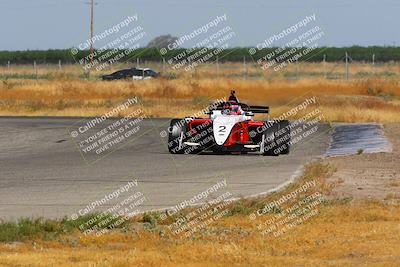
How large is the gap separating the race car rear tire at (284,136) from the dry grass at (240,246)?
11381 mm

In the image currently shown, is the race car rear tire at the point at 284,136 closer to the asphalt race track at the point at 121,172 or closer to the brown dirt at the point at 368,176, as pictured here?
the asphalt race track at the point at 121,172

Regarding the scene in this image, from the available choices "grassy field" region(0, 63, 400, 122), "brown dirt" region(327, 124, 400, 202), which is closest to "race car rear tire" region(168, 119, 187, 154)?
"brown dirt" region(327, 124, 400, 202)

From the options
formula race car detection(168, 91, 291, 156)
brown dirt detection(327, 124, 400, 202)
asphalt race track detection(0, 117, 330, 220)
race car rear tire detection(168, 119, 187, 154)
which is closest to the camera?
asphalt race track detection(0, 117, 330, 220)

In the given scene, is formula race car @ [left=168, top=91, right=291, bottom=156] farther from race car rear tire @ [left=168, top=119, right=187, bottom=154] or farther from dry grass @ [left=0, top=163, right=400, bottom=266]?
dry grass @ [left=0, top=163, right=400, bottom=266]

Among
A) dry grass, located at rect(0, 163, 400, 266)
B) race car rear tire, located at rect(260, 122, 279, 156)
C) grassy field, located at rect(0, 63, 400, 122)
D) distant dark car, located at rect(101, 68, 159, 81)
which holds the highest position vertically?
dry grass, located at rect(0, 163, 400, 266)

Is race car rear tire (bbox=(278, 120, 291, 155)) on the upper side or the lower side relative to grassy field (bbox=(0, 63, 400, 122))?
upper

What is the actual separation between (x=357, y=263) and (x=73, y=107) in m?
39.3

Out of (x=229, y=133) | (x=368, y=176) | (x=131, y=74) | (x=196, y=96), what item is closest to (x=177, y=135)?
(x=229, y=133)

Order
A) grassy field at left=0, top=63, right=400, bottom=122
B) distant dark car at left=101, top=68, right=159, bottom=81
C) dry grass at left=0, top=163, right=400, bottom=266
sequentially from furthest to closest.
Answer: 1. distant dark car at left=101, top=68, right=159, bottom=81
2. grassy field at left=0, top=63, right=400, bottom=122
3. dry grass at left=0, top=163, right=400, bottom=266

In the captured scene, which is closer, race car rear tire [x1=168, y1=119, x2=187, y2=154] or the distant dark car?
race car rear tire [x1=168, y1=119, x2=187, y2=154]

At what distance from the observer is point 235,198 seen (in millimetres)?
17234

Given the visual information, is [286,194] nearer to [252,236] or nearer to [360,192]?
[360,192]

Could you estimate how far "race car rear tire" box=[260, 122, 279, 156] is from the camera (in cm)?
2625

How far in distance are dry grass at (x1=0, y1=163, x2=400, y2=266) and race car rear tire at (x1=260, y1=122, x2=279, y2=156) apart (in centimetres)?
1116
